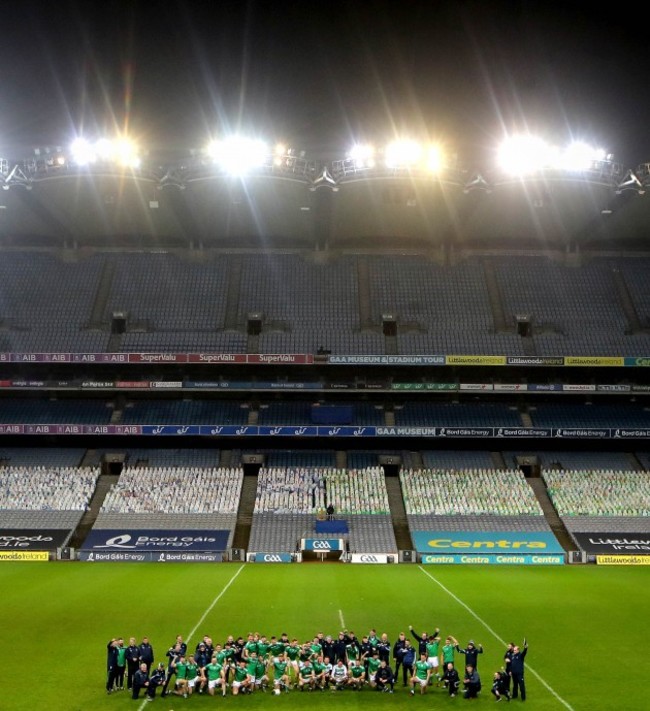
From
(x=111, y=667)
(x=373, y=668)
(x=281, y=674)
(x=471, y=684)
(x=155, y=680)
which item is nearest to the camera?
(x=155, y=680)

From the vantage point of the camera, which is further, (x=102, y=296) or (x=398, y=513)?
(x=102, y=296)

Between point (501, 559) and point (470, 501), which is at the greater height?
point (470, 501)

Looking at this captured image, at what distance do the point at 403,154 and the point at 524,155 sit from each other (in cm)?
688

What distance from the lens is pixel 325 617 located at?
78.2 ft

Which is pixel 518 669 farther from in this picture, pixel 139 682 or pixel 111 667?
pixel 111 667

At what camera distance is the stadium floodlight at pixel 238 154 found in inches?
1577

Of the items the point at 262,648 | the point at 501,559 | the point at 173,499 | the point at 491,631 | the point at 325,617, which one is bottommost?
the point at 262,648

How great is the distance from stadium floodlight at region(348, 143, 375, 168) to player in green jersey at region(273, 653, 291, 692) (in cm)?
3109

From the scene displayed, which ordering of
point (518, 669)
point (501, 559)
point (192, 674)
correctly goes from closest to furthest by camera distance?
1. point (518, 669)
2. point (192, 674)
3. point (501, 559)

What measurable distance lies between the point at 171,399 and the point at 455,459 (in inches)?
797

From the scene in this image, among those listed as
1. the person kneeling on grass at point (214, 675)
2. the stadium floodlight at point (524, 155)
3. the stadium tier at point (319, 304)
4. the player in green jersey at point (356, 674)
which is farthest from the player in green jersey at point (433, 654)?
the stadium tier at point (319, 304)

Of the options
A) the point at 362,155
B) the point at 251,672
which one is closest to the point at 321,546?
the point at 362,155

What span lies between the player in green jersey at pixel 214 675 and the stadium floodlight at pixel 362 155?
103 feet

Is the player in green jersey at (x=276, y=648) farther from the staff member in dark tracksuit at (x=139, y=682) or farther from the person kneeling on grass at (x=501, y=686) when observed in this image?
the person kneeling on grass at (x=501, y=686)
